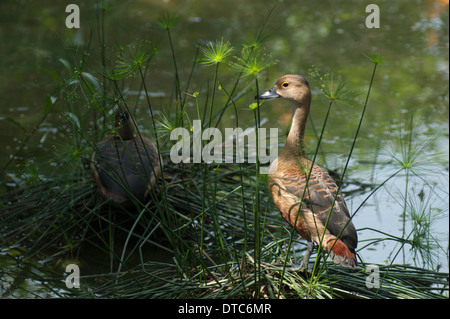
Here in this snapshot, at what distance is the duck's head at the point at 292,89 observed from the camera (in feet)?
8.52

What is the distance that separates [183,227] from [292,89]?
87cm

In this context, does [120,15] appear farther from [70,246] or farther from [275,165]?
[275,165]

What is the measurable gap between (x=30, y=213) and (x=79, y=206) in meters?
0.27

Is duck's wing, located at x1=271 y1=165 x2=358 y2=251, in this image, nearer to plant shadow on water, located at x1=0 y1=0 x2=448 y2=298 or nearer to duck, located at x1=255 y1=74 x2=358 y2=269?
duck, located at x1=255 y1=74 x2=358 y2=269

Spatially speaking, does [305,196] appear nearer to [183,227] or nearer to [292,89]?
[292,89]

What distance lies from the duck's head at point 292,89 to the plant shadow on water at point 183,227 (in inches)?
5.7

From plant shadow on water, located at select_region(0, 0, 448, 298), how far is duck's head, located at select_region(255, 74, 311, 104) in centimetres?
15

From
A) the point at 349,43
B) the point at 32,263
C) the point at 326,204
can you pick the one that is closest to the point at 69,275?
the point at 32,263

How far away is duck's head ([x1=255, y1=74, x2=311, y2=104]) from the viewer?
2596 mm

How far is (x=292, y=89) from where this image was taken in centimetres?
260

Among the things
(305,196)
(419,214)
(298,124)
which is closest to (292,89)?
(298,124)

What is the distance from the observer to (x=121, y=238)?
326 cm

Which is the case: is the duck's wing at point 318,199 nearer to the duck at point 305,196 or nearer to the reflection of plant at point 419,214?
the duck at point 305,196

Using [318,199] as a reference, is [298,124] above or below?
above
